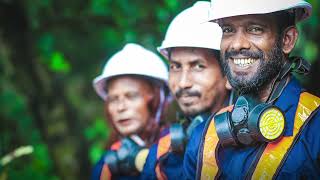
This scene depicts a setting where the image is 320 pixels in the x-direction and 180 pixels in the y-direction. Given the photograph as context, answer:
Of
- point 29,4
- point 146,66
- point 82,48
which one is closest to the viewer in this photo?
point 146,66

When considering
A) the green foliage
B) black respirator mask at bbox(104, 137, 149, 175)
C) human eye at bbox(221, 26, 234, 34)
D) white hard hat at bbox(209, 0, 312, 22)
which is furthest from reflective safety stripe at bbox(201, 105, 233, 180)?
the green foliage

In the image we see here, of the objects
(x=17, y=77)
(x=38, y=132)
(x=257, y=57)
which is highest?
(x=257, y=57)

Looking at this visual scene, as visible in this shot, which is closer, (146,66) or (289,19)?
(289,19)

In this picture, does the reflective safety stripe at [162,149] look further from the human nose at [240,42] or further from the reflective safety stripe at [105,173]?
the human nose at [240,42]

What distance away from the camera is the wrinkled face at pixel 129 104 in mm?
6164

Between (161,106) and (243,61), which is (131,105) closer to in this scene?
(161,106)

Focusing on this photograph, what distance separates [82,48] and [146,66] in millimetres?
3334

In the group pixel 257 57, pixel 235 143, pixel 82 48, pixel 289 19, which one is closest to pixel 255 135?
pixel 235 143

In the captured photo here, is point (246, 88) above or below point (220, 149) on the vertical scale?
above

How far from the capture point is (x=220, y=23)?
460cm

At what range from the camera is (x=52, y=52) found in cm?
920

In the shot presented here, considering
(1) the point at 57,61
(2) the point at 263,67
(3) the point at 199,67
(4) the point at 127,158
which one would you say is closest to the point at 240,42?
(2) the point at 263,67

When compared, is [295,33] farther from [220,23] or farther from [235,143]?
[235,143]

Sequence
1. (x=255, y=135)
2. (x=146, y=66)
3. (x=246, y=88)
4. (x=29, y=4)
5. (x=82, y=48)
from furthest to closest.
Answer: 1. (x=82, y=48)
2. (x=29, y=4)
3. (x=146, y=66)
4. (x=246, y=88)
5. (x=255, y=135)
